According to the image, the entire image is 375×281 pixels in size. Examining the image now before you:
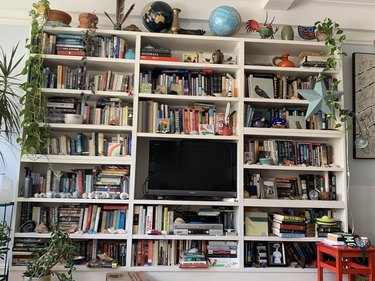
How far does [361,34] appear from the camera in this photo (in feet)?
11.1

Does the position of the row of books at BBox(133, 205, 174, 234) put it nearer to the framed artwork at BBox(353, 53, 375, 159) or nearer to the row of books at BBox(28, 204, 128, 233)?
the row of books at BBox(28, 204, 128, 233)

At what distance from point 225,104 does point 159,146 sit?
751mm

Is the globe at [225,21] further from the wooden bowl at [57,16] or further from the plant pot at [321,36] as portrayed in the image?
the wooden bowl at [57,16]

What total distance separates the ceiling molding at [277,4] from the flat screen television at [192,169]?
145 cm

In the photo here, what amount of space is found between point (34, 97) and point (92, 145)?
61cm

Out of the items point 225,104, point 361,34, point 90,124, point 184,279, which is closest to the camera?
point 184,279

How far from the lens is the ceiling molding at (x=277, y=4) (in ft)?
10.3

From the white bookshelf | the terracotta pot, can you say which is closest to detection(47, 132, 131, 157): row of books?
the white bookshelf

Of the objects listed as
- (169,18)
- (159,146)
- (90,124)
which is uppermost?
(169,18)

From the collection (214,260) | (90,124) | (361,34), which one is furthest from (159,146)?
(361,34)

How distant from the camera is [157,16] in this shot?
2.95 meters

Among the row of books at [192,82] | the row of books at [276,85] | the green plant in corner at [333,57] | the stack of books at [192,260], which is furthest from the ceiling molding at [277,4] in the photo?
the stack of books at [192,260]

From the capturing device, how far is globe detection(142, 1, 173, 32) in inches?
116

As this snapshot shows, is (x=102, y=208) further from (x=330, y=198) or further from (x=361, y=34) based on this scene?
(x=361, y=34)
